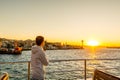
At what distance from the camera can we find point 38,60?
517cm

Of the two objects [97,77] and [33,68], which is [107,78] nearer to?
[97,77]

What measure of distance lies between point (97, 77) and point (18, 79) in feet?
104

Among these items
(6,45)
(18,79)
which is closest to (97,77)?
(18,79)

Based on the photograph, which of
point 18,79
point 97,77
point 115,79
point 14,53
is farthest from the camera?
point 14,53

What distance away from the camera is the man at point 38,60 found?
5.12m

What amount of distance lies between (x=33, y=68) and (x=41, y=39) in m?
0.57

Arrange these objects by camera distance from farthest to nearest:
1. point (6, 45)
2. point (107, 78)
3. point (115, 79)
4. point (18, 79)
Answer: point (6, 45) < point (18, 79) < point (107, 78) < point (115, 79)

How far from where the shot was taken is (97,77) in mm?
5863

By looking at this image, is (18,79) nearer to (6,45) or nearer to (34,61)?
(34,61)

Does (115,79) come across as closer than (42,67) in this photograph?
Yes

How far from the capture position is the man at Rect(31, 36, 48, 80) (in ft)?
16.8

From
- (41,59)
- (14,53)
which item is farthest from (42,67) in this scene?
(14,53)

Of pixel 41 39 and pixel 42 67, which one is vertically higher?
pixel 41 39

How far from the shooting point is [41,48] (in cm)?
514
